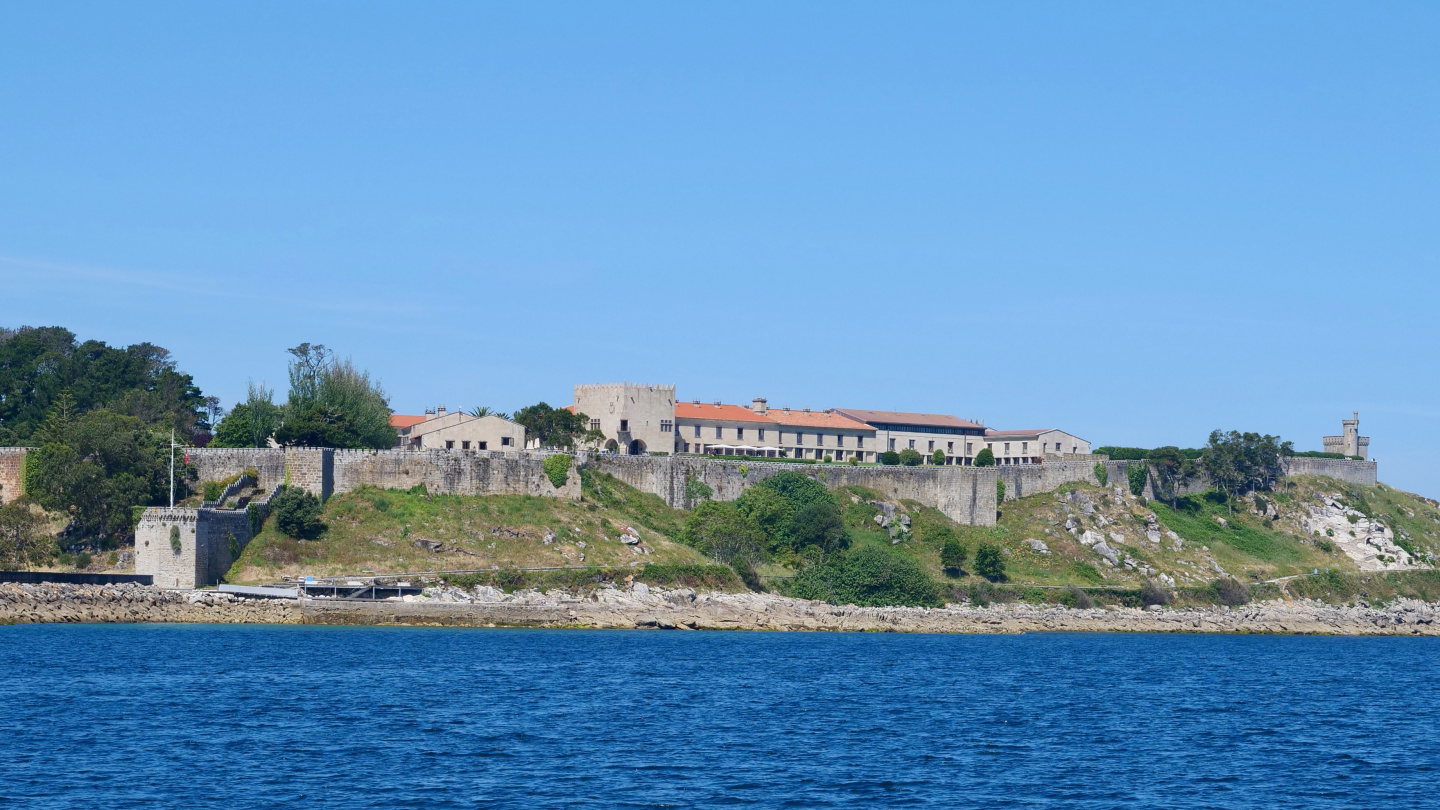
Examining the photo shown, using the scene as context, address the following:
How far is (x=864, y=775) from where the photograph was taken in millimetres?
31953

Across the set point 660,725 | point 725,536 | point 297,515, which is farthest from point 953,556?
point 660,725

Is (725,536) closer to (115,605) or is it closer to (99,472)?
(115,605)

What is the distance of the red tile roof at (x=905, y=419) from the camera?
343 ft

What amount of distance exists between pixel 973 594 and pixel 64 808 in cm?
5419

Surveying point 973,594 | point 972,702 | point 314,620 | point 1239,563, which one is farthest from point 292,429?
point 1239,563

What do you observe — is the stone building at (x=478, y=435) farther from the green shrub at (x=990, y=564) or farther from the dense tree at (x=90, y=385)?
the green shrub at (x=990, y=564)

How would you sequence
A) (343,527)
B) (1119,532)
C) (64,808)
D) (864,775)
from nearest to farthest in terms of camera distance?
(64,808)
(864,775)
(343,527)
(1119,532)

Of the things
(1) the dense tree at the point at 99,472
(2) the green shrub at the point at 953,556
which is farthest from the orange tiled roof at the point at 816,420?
(1) the dense tree at the point at 99,472

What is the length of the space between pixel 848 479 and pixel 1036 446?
2336 cm

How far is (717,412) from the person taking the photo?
9700 cm

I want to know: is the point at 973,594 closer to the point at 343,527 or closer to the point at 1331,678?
the point at 1331,678

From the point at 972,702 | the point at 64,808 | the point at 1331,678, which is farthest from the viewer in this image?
the point at 1331,678

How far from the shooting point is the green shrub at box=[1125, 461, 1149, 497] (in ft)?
309

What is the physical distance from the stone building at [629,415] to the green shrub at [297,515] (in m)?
24.2
